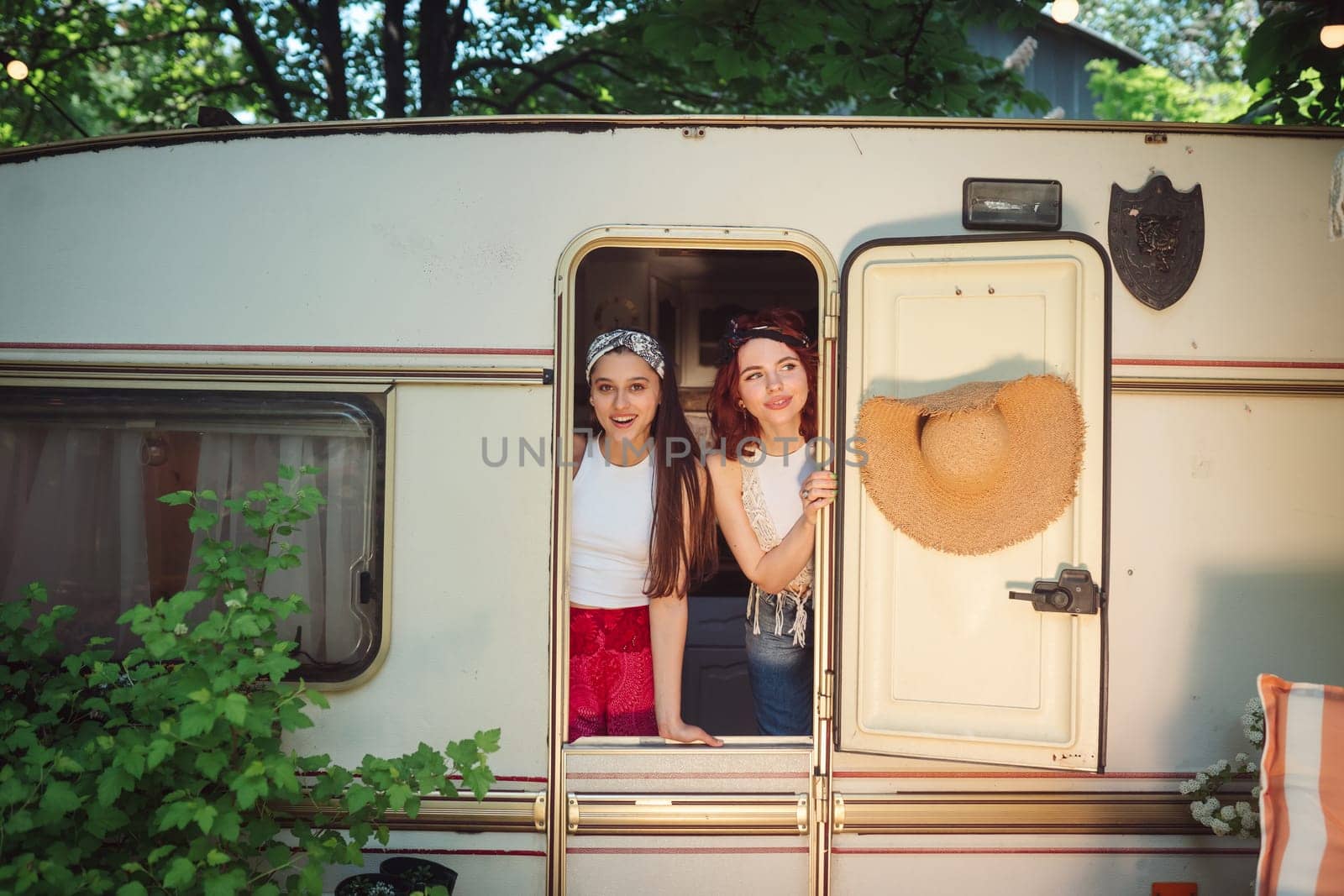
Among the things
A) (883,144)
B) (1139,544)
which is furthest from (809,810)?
(883,144)

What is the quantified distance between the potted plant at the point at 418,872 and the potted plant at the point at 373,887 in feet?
0.06

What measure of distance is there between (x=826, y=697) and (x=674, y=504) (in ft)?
2.91

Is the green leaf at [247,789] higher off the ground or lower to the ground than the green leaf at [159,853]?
higher

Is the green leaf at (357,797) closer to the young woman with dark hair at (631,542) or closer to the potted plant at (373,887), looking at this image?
the potted plant at (373,887)

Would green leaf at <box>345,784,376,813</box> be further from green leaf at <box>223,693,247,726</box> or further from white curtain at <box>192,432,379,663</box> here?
white curtain at <box>192,432,379,663</box>

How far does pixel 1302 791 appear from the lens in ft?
9.26

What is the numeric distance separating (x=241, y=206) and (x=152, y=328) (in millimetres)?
499

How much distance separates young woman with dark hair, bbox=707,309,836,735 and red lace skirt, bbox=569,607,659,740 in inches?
17.7

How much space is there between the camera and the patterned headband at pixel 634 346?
381 cm

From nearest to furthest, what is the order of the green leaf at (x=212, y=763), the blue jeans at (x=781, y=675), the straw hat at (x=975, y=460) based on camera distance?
the green leaf at (x=212, y=763) < the straw hat at (x=975, y=460) < the blue jeans at (x=781, y=675)

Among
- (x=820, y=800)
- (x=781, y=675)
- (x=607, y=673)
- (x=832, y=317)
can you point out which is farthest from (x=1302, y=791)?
(x=607, y=673)

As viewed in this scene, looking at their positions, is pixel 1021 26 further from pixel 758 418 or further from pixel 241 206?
pixel 241 206

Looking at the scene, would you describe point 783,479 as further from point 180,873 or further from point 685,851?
point 180,873

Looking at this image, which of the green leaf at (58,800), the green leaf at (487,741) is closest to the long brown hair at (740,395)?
the green leaf at (487,741)
